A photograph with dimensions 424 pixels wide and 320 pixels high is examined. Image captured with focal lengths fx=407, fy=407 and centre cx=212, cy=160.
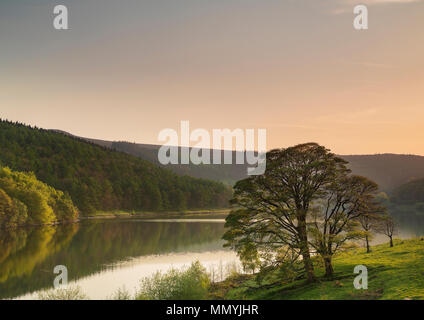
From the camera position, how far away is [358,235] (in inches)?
1474

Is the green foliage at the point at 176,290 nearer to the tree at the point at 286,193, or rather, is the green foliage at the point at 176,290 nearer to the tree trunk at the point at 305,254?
the tree at the point at 286,193

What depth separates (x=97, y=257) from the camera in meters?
70.2

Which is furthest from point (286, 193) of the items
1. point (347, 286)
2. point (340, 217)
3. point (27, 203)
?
point (27, 203)

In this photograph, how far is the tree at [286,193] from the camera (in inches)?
1505

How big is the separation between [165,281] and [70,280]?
65.7 ft

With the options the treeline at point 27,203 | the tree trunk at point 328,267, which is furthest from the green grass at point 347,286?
the treeline at point 27,203

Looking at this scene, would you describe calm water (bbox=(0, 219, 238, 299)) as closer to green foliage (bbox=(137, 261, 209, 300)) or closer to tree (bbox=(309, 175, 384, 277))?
green foliage (bbox=(137, 261, 209, 300))

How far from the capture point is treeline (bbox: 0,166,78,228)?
117981 millimetres

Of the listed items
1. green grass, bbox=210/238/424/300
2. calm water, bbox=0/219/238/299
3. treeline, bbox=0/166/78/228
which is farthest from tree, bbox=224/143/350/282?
treeline, bbox=0/166/78/228

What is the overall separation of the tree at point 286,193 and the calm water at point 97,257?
15.2 m

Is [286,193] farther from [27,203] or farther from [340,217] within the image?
[27,203]

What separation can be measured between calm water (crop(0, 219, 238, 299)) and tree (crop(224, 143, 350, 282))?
15199 mm
